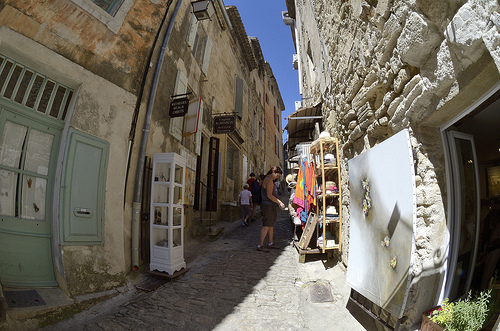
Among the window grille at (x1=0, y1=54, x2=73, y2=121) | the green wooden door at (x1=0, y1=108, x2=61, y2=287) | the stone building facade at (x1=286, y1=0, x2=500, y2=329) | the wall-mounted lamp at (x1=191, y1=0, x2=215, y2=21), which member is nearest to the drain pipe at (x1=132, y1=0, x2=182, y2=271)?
the green wooden door at (x1=0, y1=108, x2=61, y2=287)

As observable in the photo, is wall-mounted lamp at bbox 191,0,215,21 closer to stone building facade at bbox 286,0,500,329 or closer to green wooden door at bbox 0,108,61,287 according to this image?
green wooden door at bbox 0,108,61,287

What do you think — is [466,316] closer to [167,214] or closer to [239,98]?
[167,214]

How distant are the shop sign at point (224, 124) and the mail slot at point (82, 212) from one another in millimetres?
5022

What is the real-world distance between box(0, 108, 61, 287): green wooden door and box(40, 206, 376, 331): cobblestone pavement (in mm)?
785

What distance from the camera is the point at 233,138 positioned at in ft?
34.1

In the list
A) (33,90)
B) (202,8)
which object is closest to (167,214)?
(33,90)

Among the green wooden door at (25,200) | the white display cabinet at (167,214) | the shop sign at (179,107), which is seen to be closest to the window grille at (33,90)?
the green wooden door at (25,200)

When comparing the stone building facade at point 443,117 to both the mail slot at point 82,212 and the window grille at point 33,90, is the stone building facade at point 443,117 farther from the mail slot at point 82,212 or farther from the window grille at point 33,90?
the window grille at point 33,90

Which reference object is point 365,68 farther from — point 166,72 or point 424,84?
point 166,72

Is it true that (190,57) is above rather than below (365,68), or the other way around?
above

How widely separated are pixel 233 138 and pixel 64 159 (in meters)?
7.25

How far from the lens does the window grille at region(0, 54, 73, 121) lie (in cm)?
307

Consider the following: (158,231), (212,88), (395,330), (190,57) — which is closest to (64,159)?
(158,231)

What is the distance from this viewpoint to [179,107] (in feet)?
18.4
